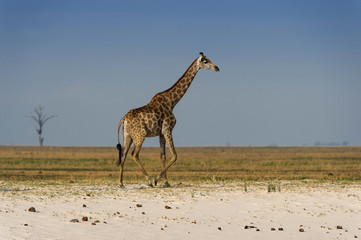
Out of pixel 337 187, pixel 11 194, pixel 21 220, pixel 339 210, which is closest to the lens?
pixel 21 220

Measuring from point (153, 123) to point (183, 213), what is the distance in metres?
5.82

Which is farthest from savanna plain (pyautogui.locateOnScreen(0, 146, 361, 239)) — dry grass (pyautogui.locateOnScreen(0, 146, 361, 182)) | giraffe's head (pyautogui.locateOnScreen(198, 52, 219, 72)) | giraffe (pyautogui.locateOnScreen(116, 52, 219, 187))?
dry grass (pyautogui.locateOnScreen(0, 146, 361, 182))

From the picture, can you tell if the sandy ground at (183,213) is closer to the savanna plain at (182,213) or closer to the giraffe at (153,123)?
the savanna plain at (182,213)

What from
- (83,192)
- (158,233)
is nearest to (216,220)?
(158,233)

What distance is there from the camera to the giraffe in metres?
19.4

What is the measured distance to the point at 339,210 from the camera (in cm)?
1516

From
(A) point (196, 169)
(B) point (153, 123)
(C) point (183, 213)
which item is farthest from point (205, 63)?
(A) point (196, 169)

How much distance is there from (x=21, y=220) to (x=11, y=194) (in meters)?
4.06

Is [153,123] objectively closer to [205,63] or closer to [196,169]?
[205,63]

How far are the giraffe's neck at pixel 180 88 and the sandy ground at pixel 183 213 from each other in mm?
3614

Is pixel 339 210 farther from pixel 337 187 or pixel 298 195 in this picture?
pixel 337 187

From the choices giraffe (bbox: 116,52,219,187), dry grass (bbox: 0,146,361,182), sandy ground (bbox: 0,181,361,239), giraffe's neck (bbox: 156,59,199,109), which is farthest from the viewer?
dry grass (bbox: 0,146,361,182)

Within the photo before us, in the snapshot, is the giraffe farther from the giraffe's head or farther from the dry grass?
the dry grass

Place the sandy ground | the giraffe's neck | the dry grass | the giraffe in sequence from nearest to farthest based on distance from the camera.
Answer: the sandy ground
the giraffe
the giraffe's neck
the dry grass
